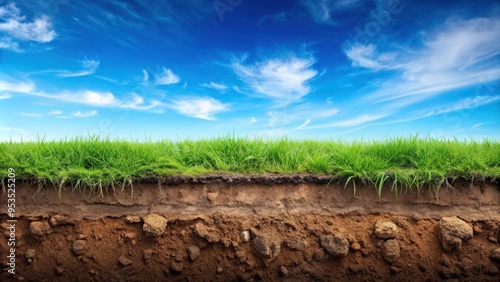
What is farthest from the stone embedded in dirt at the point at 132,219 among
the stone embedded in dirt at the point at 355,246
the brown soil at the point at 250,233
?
the stone embedded in dirt at the point at 355,246

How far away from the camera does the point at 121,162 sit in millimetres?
5141

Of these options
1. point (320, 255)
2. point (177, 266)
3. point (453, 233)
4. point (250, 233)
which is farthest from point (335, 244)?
point (177, 266)

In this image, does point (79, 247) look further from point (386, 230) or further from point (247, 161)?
point (386, 230)

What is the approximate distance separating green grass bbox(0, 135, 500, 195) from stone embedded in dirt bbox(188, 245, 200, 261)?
0.96 metres

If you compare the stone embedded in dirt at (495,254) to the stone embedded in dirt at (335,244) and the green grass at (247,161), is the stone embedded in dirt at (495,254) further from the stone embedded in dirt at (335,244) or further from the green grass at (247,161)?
the stone embedded in dirt at (335,244)

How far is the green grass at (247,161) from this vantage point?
16.4 feet

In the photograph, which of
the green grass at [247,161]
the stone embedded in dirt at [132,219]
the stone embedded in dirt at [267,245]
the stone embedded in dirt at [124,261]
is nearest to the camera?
the stone embedded in dirt at [267,245]

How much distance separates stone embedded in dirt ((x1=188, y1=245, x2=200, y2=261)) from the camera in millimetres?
4703

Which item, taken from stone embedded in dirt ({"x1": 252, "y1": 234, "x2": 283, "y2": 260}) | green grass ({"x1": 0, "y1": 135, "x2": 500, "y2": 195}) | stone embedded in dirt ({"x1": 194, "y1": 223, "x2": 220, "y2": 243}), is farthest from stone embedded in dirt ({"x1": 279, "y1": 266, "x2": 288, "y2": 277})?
green grass ({"x1": 0, "y1": 135, "x2": 500, "y2": 195})

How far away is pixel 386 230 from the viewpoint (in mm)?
4758

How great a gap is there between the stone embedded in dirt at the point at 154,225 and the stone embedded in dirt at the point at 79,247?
845 mm

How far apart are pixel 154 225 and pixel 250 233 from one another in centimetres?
121

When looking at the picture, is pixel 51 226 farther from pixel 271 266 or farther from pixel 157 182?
pixel 271 266

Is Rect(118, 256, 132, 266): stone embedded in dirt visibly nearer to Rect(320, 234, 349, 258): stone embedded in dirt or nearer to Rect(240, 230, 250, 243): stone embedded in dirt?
Rect(240, 230, 250, 243): stone embedded in dirt
